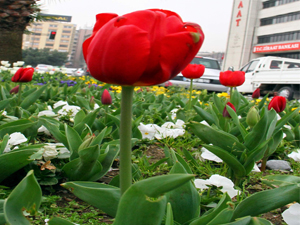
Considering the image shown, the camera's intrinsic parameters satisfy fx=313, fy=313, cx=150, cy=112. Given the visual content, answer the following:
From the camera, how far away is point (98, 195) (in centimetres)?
77

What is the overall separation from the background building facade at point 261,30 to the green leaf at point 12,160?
37.1 meters

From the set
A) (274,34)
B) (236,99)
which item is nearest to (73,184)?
(236,99)

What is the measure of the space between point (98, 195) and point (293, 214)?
0.56 meters

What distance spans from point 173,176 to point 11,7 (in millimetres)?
5628

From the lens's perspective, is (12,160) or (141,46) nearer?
(141,46)

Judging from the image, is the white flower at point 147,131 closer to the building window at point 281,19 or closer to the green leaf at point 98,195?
the green leaf at point 98,195

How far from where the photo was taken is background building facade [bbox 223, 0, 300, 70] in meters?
35.2

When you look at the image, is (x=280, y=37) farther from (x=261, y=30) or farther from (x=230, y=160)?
(x=230, y=160)

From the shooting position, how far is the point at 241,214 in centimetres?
84

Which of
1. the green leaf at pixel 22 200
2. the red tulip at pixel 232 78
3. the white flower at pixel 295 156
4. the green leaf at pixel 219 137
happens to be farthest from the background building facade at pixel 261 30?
the green leaf at pixel 22 200

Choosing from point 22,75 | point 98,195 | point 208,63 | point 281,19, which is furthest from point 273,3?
point 98,195

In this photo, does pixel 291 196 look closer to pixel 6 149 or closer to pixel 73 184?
pixel 73 184

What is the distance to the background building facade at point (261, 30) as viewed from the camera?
35.2 m

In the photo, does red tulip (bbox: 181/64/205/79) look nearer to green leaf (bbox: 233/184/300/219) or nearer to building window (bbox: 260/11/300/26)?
green leaf (bbox: 233/184/300/219)
